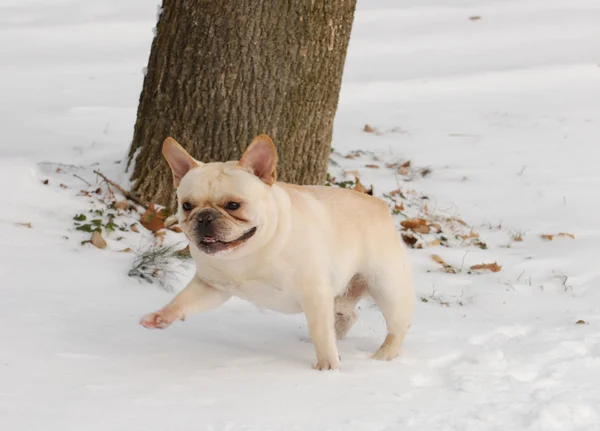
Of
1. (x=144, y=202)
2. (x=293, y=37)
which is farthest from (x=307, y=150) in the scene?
(x=144, y=202)

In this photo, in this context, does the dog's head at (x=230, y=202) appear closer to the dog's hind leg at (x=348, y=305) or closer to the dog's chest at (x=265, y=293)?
the dog's chest at (x=265, y=293)

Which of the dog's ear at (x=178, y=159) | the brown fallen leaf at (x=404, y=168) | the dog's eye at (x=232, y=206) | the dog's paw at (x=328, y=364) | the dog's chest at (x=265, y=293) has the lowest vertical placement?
the dog's paw at (x=328, y=364)

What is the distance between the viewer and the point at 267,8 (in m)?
5.64

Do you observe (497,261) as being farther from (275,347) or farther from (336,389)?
(336,389)

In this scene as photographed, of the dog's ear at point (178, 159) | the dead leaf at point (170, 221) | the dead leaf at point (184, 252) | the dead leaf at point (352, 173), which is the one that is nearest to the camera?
the dog's ear at point (178, 159)

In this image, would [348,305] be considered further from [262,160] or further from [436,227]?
[436,227]

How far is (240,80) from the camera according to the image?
5738mm

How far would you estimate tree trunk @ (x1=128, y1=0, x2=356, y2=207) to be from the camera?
5.68 meters

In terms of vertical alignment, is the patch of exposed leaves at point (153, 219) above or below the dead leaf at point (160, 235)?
above

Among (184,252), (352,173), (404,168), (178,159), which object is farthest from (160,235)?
(404,168)

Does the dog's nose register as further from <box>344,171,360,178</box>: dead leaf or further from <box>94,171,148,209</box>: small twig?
<box>344,171,360,178</box>: dead leaf

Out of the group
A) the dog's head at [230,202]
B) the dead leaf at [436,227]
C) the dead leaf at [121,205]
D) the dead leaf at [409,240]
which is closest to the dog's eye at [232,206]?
the dog's head at [230,202]

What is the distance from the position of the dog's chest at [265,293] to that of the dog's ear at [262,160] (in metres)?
0.43

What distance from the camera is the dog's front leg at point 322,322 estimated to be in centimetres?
396
